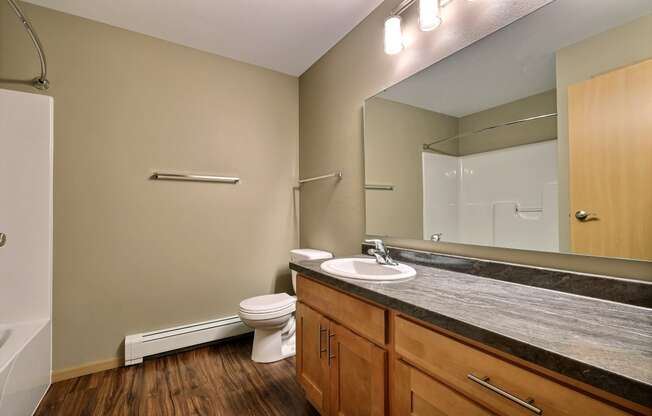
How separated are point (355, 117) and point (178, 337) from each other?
2.06 m

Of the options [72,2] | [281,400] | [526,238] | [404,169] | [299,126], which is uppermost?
[72,2]

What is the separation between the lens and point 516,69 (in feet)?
3.81

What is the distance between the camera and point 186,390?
65.9 inches

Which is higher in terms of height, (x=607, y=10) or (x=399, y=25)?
(x=399, y=25)

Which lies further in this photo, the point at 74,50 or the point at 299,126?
the point at 299,126

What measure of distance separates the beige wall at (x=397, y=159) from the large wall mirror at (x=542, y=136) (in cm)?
1

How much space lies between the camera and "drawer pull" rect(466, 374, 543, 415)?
596 mm

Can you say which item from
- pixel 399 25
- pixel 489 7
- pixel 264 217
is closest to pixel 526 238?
pixel 489 7

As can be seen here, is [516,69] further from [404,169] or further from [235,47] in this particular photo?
[235,47]

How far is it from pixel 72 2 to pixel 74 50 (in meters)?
0.27

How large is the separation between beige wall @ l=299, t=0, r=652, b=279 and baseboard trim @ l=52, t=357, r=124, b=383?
1.62 metres

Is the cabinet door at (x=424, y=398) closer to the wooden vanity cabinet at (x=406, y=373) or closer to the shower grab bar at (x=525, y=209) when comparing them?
the wooden vanity cabinet at (x=406, y=373)

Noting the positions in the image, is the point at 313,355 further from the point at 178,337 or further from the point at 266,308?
the point at 178,337

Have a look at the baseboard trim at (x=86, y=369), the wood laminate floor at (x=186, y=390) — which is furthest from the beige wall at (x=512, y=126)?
the baseboard trim at (x=86, y=369)
